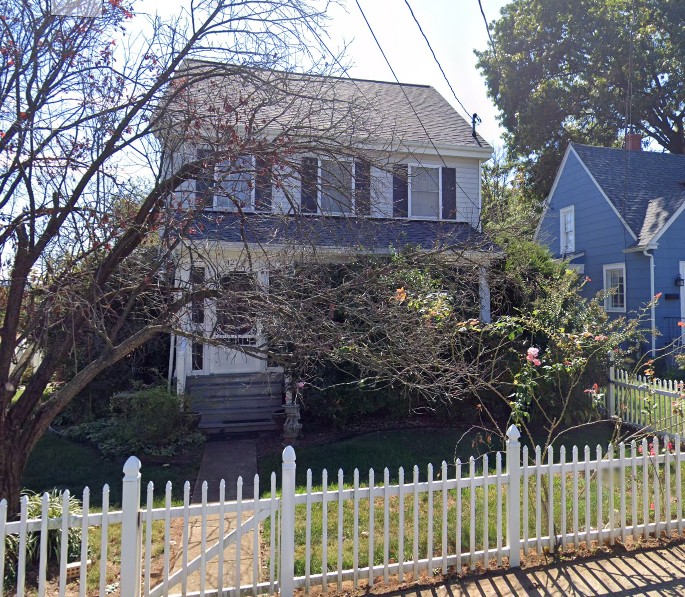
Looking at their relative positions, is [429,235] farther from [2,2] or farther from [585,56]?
[585,56]

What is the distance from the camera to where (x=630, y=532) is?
194 inches

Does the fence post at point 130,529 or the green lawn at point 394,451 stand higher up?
the fence post at point 130,529

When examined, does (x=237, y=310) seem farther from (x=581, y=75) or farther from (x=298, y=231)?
(x=581, y=75)

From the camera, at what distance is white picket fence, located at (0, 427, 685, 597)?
3.68 meters

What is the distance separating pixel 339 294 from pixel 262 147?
1439 millimetres

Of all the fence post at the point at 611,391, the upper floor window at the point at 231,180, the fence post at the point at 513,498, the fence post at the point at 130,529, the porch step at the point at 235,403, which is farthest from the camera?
the porch step at the point at 235,403

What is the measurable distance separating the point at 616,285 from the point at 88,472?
15.1 m

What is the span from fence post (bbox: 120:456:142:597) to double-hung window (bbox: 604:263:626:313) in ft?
50.5

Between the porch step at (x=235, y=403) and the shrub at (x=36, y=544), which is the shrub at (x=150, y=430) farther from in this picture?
the shrub at (x=36, y=544)

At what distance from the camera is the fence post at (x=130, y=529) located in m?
3.66

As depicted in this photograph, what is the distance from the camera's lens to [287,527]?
3.98 m

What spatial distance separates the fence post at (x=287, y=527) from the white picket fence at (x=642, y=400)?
539 cm

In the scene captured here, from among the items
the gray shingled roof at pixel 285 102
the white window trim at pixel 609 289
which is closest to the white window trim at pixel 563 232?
the white window trim at pixel 609 289

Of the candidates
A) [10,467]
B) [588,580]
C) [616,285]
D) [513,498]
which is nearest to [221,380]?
[10,467]
